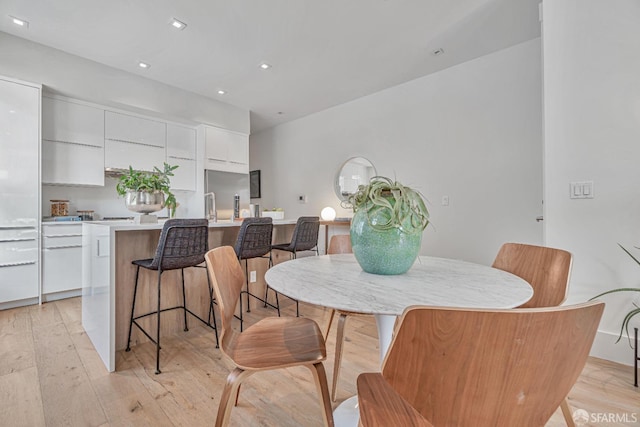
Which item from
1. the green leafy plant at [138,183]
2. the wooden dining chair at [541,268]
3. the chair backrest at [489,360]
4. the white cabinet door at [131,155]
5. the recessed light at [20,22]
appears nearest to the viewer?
the chair backrest at [489,360]

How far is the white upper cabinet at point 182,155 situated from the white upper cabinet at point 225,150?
0.22m

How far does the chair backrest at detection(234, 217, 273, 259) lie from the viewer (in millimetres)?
2371

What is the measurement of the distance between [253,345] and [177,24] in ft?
10.0

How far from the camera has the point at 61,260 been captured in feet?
10.7

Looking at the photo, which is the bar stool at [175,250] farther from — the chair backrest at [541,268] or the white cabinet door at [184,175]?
the white cabinet door at [184,175]

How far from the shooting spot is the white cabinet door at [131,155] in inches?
147

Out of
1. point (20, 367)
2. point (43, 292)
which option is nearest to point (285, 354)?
point (20, 367)

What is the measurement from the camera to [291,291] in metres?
0.87

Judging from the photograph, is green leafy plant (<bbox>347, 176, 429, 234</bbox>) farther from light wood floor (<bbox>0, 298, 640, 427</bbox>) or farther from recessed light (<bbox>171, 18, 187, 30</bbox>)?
recessed light (<bbox>171, 18, 187, 30</bbox>)

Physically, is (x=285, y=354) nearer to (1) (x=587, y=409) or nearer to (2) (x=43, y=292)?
(1) (x=587, y=409)

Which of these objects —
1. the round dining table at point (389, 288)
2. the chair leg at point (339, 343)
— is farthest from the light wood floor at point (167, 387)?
the round dining table at point (389, 288)

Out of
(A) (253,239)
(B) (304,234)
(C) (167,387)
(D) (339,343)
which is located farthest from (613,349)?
(C) (167,387)

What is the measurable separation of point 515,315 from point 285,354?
0.82 m

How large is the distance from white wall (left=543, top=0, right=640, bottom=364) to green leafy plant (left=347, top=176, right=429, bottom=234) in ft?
5.15
